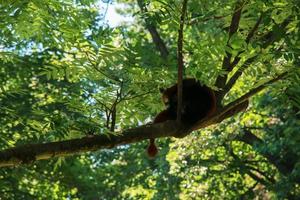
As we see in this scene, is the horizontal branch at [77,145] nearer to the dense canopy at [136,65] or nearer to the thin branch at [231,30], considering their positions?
the dense canopy at [136,65]

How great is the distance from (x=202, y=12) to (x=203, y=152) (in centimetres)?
683

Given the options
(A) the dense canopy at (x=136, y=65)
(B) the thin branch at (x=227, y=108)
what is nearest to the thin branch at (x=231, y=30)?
(A) the dense canopy at (x=136, y=65)

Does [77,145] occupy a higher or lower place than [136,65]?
lower

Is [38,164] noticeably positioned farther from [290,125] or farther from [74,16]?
[74,16]

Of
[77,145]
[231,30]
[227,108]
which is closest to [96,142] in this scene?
[77,145]

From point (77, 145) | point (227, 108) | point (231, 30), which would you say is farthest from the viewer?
point (227, 108)

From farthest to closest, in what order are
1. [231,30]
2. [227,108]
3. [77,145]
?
1. [227,108]
2. [231,30]
3. [77,145]

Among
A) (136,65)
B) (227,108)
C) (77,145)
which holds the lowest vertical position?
(77,145)

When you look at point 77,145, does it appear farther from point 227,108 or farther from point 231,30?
point 231,30

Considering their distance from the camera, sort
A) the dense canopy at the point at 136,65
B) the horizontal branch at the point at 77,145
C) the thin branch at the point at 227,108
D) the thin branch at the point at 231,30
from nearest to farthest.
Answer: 1. the horizontal branch at the point at 77,145
2. the dense canopy at the point at 136,65
3. the thin branch at the point at 231,30
4. the thin branch at the point at 227,108

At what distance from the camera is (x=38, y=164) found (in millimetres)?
8516

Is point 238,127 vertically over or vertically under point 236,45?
over

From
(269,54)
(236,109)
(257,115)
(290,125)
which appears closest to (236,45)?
(269,54)

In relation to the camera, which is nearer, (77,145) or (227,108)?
(77,145)
